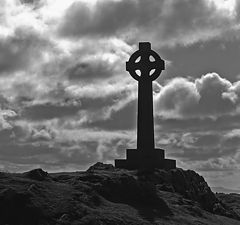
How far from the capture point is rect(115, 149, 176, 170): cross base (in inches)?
2138

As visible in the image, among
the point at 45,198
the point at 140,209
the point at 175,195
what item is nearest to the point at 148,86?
the point at 175,195

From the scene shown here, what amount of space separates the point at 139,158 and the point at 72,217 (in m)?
18.1

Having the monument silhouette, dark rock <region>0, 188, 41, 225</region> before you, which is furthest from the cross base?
dark rock <region>0, 188, 41, 225</region>

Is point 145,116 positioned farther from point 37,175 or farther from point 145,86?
point 37,175

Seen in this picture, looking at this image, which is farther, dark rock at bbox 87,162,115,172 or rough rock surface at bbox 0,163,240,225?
dark rock at bbox 87,162,115,172

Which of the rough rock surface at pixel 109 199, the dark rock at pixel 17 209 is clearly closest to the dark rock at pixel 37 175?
the rough rock surface at pixel 109 199

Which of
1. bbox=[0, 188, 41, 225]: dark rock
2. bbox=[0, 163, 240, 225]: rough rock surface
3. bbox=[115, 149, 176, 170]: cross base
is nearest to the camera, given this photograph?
bbox=[0, 188, 41, 225]: dark rock

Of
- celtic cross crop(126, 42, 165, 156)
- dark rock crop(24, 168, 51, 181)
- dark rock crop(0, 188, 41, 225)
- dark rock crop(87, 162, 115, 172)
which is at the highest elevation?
celtic cross crop(126, 42, 165, 156)

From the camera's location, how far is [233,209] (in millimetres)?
56781

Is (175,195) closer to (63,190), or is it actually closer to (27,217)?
(63,190)

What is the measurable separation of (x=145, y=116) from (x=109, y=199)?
14260 millimetres

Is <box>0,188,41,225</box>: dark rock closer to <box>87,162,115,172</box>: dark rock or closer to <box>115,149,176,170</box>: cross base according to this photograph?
<box>87,162,115,172</box>: dark rock

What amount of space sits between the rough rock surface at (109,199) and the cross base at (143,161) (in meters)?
1.19

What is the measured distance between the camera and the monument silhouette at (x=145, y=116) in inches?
2147
